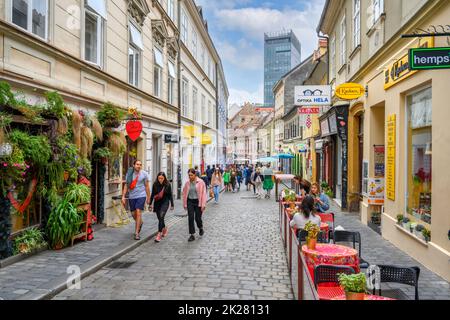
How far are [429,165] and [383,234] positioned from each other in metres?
2.97

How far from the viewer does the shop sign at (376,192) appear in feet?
36.1

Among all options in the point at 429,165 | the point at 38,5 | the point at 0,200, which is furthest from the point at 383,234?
the point at 38,5

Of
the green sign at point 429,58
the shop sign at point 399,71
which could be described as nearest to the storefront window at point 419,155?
the shop sign at point 399,71

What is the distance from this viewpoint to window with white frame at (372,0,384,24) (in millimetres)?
10109

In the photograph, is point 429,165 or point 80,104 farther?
point 80,104

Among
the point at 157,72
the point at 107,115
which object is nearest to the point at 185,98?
the point at 157,72

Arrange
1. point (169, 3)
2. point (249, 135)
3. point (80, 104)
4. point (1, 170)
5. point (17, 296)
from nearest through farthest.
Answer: point (17, 296) → point (1, 170) → point (80, 104) → point (169, 3) → point (249, 135)

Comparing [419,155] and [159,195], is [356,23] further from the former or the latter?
[159,195]

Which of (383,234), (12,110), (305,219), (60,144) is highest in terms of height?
(12,110)

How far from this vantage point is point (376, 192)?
11.1 metres

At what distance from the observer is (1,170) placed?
19.9 ft

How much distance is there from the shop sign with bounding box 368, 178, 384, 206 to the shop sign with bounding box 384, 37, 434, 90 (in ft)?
8.97

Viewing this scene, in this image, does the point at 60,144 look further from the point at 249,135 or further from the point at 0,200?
the point at 249,135

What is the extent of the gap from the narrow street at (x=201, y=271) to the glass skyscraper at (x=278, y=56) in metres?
146
